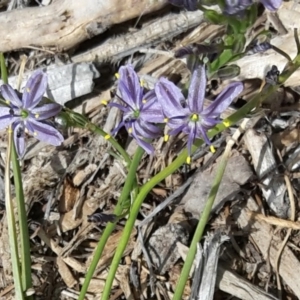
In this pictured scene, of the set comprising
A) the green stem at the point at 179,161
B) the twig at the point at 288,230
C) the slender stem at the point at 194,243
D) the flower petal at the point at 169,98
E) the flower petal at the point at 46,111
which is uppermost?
the flower petal at the point at 169,98

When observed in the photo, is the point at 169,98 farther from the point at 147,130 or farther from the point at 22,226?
the point at 22,226

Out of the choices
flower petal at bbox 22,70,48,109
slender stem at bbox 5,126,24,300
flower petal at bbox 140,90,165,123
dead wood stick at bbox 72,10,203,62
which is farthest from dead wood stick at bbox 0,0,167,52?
flower petal at bbox 140,90,165,123

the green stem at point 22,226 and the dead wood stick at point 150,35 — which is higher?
the dead wood stick at point 150,35

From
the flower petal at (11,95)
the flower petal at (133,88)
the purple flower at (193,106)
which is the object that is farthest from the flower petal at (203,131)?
the flower petal at (11,95)

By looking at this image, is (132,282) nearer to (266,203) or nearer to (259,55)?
(266,203)

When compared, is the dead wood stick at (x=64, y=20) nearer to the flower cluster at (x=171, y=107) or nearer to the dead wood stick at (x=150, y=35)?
the dead wood stick at (x=150, y=35)

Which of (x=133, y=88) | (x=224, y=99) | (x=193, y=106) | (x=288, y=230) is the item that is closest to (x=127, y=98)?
(x=133, y=88)
